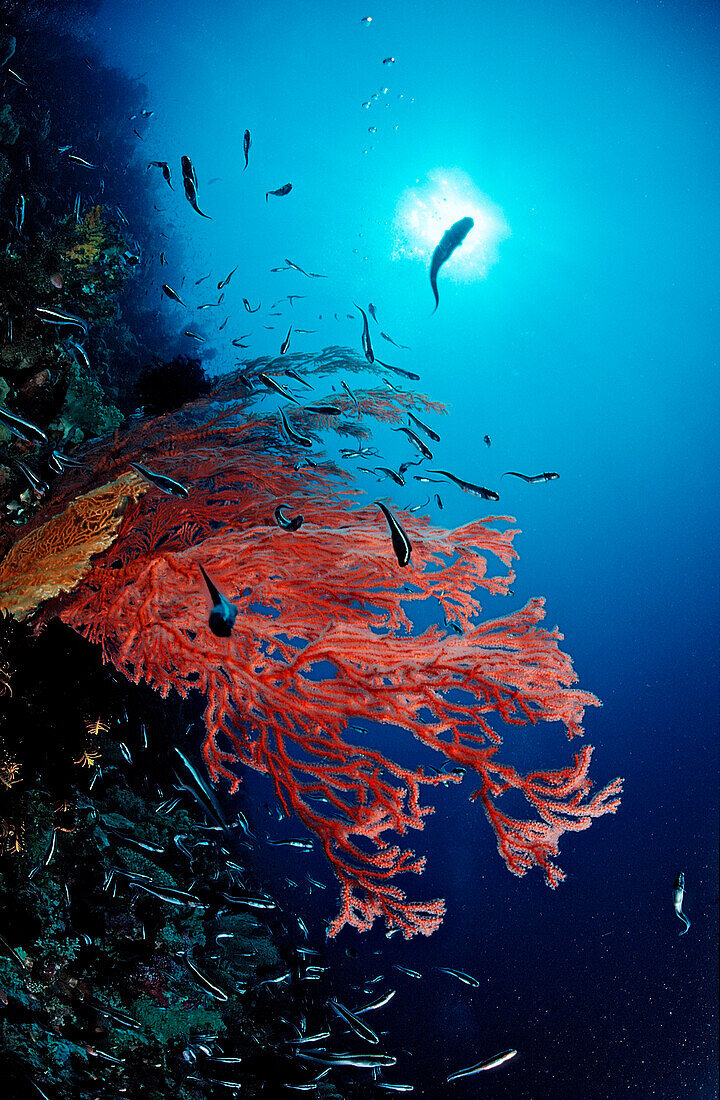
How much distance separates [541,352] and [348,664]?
215 feet

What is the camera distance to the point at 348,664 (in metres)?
2.22

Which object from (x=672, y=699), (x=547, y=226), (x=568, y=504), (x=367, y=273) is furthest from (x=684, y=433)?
(x=367, y=273)

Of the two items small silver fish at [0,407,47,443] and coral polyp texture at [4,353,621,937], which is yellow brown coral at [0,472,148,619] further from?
small silver fish at [0,407,47,443]

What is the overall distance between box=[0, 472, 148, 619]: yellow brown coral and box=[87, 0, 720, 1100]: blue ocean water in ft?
13.4

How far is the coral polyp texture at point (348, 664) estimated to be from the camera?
6.62ft

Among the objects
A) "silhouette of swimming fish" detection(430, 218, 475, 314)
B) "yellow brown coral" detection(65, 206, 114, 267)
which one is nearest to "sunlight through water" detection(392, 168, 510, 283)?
"silhouette of swimming fish" detection(430, 218, 475, 314)

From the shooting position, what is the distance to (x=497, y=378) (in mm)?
61688

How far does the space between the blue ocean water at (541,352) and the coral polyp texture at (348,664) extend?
3.18m

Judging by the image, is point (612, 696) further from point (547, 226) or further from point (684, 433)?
point (547, 226)

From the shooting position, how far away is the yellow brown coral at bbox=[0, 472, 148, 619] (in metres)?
2.62

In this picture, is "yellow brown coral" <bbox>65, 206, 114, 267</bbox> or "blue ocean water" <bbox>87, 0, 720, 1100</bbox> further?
"blue ocean water" <bbox>87, 0, 720, 1100</bbox>

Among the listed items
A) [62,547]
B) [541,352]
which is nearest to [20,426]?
[62,547]

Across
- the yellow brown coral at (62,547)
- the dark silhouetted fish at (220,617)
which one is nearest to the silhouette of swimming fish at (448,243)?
the yellow brown coral at (62,547)

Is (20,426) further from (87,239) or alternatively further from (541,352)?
(541,352)
